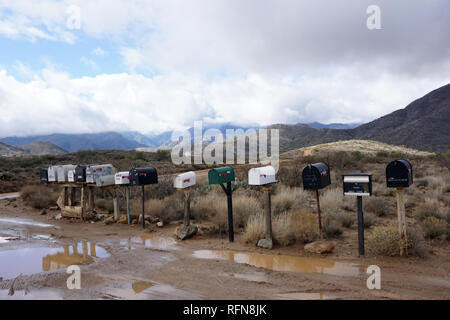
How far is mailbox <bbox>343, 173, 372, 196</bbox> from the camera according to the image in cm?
568

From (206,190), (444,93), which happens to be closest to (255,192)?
(206,190)

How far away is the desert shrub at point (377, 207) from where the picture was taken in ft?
29.8

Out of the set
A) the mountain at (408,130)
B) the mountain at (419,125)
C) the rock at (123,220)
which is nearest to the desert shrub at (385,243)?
the rock at (123,220)

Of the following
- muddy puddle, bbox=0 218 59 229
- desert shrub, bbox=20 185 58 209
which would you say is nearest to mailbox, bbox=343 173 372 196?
muddy puddle, bbox=0 218 59 229

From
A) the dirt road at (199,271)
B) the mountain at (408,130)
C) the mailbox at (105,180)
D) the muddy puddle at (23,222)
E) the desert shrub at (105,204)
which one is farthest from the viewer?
the mountain at (408,130)

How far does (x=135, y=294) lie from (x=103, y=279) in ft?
3.17

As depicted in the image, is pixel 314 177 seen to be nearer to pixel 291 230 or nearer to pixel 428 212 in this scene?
pixel 291 230

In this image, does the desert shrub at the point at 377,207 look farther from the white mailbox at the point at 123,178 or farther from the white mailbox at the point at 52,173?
the white mailbox at the point at 52,173

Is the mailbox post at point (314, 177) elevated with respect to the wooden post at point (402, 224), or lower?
elevated

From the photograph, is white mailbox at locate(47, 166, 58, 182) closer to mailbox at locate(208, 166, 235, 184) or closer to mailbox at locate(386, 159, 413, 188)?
mailbox at locate(208, 166, 235, 184)

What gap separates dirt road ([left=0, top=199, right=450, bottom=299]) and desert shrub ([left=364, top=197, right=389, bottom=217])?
256cm

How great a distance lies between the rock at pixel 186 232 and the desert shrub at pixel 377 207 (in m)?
5.14

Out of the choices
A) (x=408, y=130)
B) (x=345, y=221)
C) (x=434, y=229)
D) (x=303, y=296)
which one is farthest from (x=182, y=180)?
→ (x=408, y=130)

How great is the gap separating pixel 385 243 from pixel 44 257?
6824 millimetres
